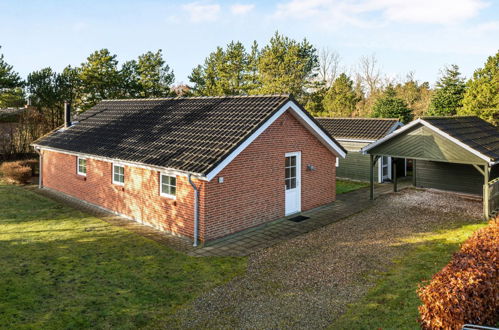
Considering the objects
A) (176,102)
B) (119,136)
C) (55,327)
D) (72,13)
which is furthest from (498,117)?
(55,327)


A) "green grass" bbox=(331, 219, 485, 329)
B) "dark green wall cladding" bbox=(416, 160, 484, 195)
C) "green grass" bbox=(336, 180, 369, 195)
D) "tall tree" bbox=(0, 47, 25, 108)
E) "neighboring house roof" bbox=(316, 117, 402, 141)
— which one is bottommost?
"green grass" bbox=(331, 219, 485, 329)

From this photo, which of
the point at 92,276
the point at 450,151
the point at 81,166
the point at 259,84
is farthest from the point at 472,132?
the point at 259,84

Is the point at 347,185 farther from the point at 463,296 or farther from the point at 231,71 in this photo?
the point at 231,71

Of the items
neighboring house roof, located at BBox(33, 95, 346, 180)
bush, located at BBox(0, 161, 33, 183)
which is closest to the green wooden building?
neighboring house roof, located at BBox(33, 95, 346, 180)

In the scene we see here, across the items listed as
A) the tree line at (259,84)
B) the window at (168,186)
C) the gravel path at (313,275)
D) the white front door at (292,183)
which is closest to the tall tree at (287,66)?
the tree line at (259,84)

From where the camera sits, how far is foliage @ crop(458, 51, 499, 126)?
29703 mm

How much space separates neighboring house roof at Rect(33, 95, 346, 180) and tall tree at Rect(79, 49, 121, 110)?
19.2 meters

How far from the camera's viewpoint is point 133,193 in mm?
14445

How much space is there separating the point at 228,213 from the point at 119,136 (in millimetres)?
7018

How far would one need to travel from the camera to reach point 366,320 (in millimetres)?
7293

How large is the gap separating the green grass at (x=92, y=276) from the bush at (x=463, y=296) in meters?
4.70

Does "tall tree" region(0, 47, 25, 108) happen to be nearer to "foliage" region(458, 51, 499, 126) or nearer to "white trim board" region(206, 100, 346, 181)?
"white trim board" region(206, 100, 346, 181)

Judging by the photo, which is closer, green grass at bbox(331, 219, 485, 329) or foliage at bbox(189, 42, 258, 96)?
green grass at bbox(331, 219, 485, 329)

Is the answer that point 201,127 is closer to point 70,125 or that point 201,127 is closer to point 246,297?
point 246,297
